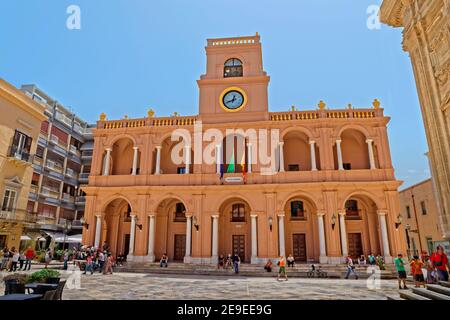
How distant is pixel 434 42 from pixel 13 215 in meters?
25.0

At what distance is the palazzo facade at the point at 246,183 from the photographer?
20.3 meters

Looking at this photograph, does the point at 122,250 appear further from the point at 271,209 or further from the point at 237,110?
the point at 237,110

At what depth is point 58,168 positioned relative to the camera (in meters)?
32.2

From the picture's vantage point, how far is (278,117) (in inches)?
894

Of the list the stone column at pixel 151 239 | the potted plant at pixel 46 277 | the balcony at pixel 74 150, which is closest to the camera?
the potted plant at pixel 46 277

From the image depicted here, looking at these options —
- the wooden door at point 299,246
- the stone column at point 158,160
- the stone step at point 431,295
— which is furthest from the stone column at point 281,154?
the stone step at point 431,295

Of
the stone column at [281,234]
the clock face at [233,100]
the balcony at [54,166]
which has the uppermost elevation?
the clock face at [233,100]

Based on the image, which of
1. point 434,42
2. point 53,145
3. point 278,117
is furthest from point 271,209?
point 53,145

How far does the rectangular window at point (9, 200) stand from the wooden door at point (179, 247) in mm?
11891

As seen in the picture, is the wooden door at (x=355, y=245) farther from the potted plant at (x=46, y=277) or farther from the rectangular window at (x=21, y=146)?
the rectangular window at (x=21, y=146)

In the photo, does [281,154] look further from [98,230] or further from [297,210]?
[98,230]

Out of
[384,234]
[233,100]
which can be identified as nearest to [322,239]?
[384,234]

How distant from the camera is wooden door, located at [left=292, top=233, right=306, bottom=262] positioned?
2189cm

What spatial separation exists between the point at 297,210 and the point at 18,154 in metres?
21.1
